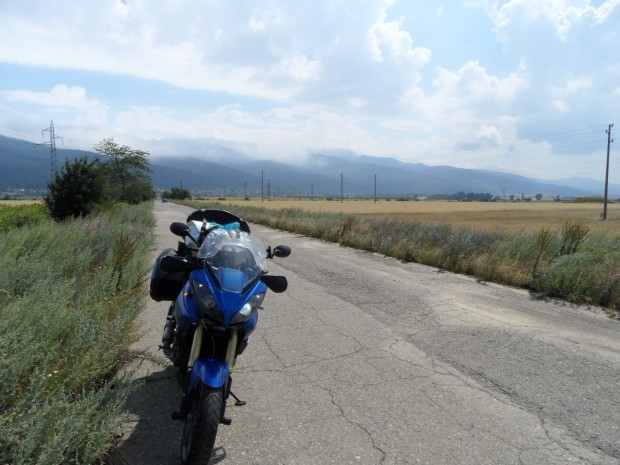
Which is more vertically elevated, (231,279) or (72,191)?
(72,191)

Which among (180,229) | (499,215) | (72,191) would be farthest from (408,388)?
(499,215)

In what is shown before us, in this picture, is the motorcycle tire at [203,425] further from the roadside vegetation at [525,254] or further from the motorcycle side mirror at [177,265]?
the roadside vegetation at [525,254]

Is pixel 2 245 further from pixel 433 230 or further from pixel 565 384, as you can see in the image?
pixel 433 230

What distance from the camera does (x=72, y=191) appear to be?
1600 cm

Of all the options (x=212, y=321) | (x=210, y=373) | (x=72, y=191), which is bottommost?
(x=210, y=373)

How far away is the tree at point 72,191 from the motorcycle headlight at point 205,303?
15.6 m

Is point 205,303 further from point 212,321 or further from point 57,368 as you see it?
point 57,368

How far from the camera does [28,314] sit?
3.06 metres

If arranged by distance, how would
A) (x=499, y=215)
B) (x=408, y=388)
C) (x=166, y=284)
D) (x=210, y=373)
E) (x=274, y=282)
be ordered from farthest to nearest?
(x=499, y=215) < (x=408, y=388) < (x=166, y=284) < (x=274, y=282) < (x=210, y=373)

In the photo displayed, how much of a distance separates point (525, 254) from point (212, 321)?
863cm

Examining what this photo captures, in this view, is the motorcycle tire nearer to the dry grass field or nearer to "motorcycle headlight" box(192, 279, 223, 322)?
"motorcycle headlight" box(192, 279, 223, 322)

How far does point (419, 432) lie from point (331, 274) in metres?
6.19

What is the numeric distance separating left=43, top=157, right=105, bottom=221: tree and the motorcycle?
1518cm

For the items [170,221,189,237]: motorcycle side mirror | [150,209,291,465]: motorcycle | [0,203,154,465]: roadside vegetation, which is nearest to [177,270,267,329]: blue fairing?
[150,209,291,465]: motorcycle
